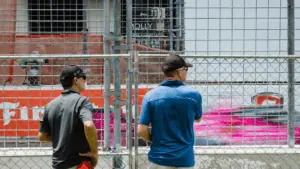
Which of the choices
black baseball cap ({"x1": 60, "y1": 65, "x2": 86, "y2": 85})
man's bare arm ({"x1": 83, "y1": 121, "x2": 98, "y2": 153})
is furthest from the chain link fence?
man's bare arm ({"x1": 83, "y1": 121, "x2": 98, "y2": 153})

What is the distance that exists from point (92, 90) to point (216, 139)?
185 centimetres

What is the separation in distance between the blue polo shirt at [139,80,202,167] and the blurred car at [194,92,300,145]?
2.27 m

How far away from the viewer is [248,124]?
6.35 metres

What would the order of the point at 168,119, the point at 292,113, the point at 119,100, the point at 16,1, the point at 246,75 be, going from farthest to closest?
1. the point at 16,1
2. the point at 246,75
3. the point at 292,113
4. the point at 119,100
5. the point at 168,119

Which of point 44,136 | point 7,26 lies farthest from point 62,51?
point 44,136

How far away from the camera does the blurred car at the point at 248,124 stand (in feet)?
20.5

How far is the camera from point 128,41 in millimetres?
5723

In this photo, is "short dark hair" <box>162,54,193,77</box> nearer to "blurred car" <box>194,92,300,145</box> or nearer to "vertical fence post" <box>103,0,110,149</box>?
"vertical fence post" <box>103,0,110,149</box>

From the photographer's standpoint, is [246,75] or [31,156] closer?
[31,156]

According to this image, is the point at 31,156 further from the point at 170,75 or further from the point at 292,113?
the point at 292,113

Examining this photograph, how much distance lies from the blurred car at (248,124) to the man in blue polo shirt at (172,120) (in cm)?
226

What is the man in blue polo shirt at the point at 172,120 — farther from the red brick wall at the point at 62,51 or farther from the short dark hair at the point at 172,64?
the red brick wall at the point at 62,51

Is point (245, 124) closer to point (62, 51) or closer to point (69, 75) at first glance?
point (69, 75)

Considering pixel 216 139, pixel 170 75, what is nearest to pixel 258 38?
pixel 216 139
